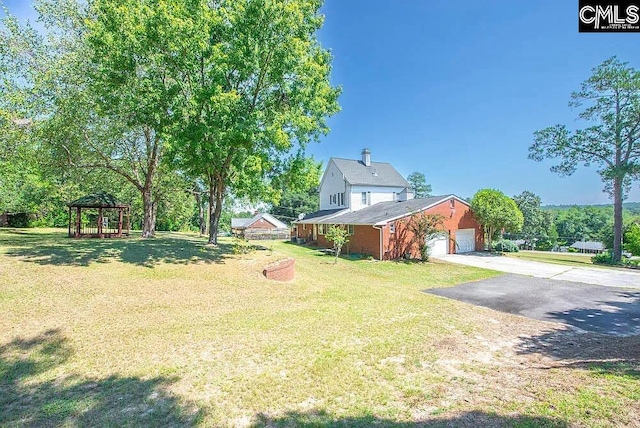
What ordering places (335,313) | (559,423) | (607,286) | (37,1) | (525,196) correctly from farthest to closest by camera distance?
(525,196) → (37,1) → (607,286) → (335,313) → (559,423)

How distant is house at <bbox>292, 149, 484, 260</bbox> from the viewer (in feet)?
72.4

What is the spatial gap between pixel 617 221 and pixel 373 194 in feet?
64.1

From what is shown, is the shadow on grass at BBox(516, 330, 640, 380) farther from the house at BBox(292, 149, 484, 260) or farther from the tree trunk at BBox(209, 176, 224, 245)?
the house at BBox(292, 149, 484, 260)

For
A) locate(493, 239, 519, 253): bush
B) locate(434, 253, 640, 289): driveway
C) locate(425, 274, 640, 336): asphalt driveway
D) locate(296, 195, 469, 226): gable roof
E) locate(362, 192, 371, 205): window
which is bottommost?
locate(425, 274, 640, 336): asphalt driveway

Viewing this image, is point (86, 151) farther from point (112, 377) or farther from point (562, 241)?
point (562, 241)

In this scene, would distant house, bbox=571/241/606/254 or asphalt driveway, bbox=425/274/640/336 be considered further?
distant house, bbox=571/241/606/254

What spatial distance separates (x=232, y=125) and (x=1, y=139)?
14.0 m

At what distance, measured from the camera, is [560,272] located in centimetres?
1777

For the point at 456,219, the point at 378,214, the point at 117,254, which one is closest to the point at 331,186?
the point at 378,214

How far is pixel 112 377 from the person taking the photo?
509 cm

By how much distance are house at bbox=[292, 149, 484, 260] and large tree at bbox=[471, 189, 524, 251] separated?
87 centimetres

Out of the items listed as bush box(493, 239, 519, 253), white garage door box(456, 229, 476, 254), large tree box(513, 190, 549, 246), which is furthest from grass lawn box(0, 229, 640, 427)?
large tree box(513, 190, 549, 246)

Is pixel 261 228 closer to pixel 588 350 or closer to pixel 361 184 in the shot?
pixel 361 184

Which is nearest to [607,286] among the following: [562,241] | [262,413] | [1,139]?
[262,413]
